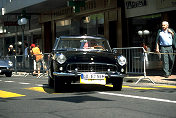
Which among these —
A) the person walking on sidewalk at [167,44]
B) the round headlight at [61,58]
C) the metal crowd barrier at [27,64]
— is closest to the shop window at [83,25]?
the metal crowd barrier at [27,64]

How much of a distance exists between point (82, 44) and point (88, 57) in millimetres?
1377

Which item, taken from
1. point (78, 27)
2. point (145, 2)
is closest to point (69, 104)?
point (145, 2)

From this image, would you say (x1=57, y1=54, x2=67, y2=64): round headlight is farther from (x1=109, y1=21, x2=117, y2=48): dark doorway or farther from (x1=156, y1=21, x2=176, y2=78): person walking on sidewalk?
(x1=109, y1=21, x2=117, y2=48): dark doorway

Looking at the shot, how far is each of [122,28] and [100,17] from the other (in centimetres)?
219

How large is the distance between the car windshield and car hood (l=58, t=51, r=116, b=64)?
2.75ft

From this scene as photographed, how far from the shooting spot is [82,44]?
36.9 feet

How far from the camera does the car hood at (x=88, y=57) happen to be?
981 centimetres

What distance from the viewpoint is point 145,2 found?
19.3m

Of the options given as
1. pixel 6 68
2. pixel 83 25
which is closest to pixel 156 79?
pixel 6 68

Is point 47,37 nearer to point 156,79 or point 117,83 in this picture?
point 156,79

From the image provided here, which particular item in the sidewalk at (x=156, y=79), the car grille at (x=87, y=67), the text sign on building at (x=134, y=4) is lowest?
the sidewalk at (x=156, y=79)

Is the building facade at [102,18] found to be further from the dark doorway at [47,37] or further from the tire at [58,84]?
the tire at [58,84]

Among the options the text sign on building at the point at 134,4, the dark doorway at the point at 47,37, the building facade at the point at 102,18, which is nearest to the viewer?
the building facade at the point at 102,18

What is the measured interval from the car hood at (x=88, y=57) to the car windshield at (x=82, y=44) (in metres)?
0.84
